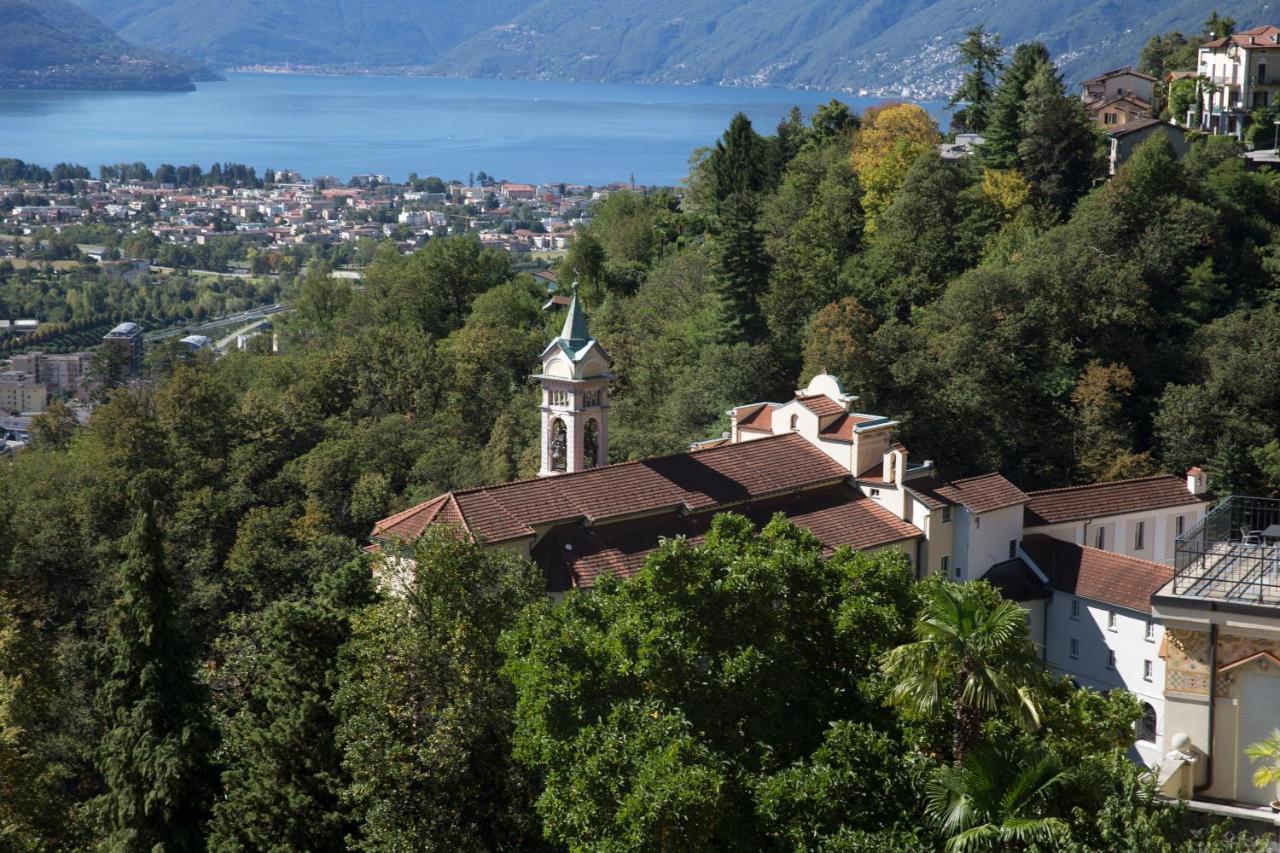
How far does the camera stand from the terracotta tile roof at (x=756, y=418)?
96.2ft

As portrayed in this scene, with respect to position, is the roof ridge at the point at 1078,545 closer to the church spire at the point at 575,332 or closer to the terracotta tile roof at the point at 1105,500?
the terracotta tile roof at the point at 1105,500

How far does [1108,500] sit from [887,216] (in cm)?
1768

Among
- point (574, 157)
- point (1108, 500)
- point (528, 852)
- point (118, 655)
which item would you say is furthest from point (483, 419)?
point (574, 157)

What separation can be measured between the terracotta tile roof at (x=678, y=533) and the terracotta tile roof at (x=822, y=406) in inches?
55.9

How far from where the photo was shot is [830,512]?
26.5 m

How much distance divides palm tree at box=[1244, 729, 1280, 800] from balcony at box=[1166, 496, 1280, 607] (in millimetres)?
1128

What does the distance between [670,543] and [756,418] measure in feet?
40.7

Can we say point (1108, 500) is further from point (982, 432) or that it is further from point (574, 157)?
point (574, 157)

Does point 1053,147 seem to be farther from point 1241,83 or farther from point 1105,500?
point 1105,500

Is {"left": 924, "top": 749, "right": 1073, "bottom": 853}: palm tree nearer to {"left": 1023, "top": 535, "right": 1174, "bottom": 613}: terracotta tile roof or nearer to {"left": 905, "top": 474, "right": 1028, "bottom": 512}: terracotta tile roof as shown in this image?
{"left": 1023, "top": 535, "right": 1174, "bottom": 613}: terracotta tile roof

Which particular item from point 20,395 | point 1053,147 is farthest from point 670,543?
point 20,395

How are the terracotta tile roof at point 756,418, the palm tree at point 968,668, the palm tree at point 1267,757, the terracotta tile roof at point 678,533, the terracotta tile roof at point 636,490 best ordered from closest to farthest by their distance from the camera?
the palm tree at point 1267,757, the palm tree at point 968,668, the terracotta tile roof at point 678,533, the terracotta tile roof at point 636,490, the terracotta tile roof at point 756,418

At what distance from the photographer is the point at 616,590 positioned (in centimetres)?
1806

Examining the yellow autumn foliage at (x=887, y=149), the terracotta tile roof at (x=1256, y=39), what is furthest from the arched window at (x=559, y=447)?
the terracotta tile roof at (x=1256, y=39)
